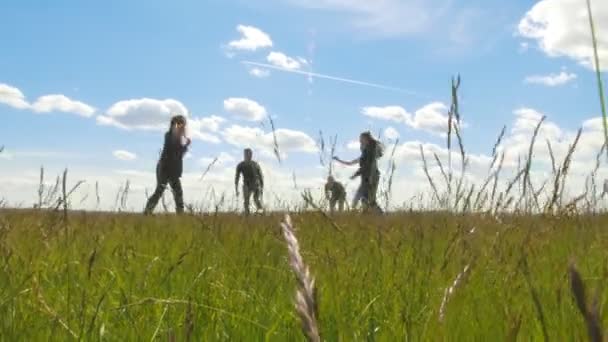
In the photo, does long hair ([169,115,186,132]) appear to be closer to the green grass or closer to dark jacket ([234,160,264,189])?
dark jacket ([234,160,264,189])

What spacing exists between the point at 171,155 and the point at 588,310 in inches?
511

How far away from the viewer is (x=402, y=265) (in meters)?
2.76

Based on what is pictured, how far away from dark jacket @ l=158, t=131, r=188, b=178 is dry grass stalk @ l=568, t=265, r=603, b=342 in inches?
507

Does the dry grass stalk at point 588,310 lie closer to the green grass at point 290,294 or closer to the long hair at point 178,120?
the green grass at point 290,294

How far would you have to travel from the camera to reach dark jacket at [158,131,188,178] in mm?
13031

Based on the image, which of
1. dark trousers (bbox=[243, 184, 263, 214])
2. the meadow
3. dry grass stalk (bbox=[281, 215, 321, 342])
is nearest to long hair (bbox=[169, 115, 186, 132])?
dark trousers (bbox=[243, 184, 263, 214])

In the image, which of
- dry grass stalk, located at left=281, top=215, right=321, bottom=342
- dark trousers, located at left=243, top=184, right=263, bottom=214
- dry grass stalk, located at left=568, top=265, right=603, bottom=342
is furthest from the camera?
dark trousers, located at left=243, top=184, right=263, bottom=214

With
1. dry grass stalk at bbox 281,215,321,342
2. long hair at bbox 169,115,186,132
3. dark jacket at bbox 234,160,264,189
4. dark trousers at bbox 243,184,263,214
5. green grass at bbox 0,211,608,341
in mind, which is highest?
long hair at bbox 169,115,186,132

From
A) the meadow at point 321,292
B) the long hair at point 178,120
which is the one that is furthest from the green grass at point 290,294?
the long hair at point 178,120

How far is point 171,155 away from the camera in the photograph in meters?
13.1

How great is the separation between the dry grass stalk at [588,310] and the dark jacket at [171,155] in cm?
1288

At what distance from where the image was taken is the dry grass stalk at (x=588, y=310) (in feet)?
1.18

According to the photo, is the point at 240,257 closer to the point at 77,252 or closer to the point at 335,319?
the point at 77,252

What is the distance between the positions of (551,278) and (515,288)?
1.41 ft
